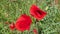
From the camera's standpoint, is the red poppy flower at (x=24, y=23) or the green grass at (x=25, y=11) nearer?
the red poppy flower at (x=24, y=23)

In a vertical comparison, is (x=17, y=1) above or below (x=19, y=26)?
below

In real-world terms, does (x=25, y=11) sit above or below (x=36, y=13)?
below

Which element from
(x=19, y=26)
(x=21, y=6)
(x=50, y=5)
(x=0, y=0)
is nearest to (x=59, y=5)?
(x=50, y=5)

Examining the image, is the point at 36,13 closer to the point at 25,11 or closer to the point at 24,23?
A: the point at 24,23

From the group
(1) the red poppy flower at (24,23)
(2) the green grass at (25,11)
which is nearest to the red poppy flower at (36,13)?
(1) the red poppy flower at (24,23)

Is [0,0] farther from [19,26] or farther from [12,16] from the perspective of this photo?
[19,26]

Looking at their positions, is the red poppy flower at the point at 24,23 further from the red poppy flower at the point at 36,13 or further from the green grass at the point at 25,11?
the green grass at the point at 25,11

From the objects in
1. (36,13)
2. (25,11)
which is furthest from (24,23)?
(25,11)

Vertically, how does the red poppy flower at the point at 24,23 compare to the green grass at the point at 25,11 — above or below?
Result: above
